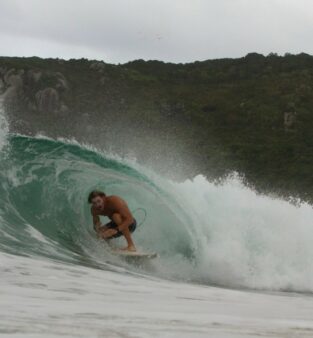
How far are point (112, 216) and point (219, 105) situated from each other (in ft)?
203

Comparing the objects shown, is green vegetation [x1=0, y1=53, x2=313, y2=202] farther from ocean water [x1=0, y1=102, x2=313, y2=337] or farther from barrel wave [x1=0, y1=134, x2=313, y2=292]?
ocean water [x1=0, y1=102, x2=313, y2=337]

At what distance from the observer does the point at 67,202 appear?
Answer: 13570 mm

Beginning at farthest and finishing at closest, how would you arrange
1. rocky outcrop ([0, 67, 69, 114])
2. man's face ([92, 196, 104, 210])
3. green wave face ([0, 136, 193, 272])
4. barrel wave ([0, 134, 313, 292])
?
rocky outcrop ([0, 67, 69, 114])
man's face ([92, 196, 104, 210])
barrel wave ([0, 134, 313, 292])
green wave face ([0, 136, 193, 272])

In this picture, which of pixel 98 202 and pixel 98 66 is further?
pixel 98 66

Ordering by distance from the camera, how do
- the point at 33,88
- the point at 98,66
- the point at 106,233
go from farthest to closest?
the point at 98,66 < the point at 33,88 < the point at 106,233

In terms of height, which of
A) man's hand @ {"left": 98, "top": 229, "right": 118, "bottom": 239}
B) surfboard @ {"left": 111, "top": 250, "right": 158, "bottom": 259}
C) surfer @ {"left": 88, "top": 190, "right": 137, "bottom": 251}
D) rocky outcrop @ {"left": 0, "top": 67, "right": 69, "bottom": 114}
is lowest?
surfboard @ {"left": 111, "top": 250, "right": 158, "bottom": 259}

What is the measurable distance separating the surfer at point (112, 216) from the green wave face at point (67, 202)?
251mm

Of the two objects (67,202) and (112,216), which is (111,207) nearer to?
(112,216)

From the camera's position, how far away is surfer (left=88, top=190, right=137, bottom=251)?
36.0 ft

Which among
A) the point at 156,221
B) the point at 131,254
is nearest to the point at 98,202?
the point at 131,254

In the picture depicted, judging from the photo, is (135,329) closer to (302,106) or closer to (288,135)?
(288,135)

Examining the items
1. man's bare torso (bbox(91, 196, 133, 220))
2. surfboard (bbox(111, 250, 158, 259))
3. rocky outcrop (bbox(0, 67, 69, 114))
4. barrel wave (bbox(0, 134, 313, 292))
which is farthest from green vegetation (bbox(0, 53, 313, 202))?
surfboard (bbox(111, 250, 158, 259))

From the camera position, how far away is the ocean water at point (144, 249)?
516 cm

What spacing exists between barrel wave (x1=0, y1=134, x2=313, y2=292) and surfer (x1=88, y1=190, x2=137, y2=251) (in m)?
0.23
